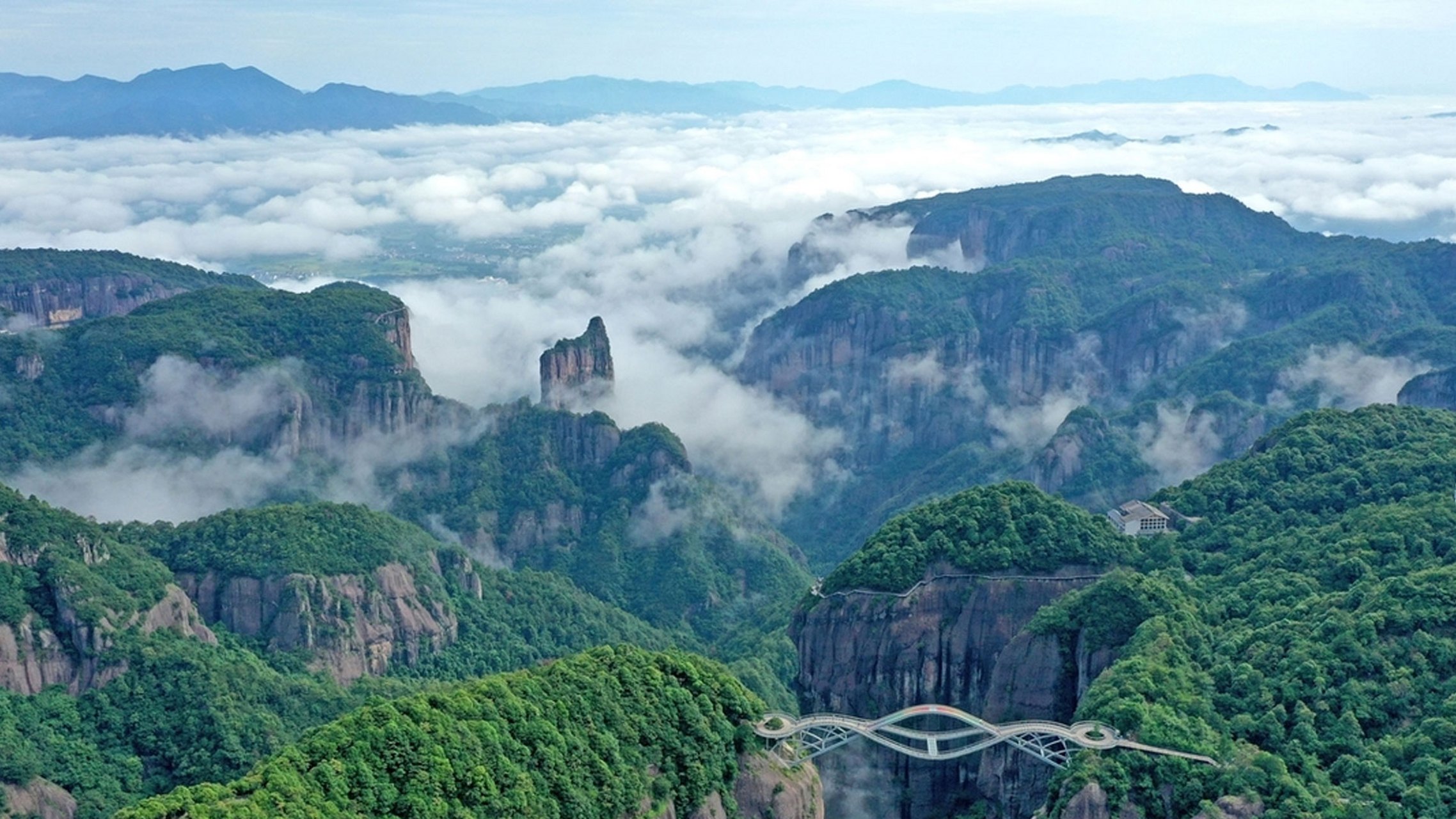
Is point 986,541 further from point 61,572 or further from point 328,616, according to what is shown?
point 61,572

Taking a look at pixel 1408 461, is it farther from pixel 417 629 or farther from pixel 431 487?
pixel 431 487

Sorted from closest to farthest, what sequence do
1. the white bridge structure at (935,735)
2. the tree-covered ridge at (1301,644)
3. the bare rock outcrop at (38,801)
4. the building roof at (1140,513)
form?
the tree-covered ridge at (1301,644) < the white bridge structure at (935,735) < the bare rock outcrop at (38,801) < the building roof at (1140,513)

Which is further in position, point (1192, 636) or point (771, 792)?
point (1192, 636)

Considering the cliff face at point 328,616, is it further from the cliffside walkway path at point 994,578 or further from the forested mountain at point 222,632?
the cliffside walkway path at point 994,578

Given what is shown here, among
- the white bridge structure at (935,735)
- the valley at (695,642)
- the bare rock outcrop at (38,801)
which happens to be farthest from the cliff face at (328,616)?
the white bridge structure at (935,735)

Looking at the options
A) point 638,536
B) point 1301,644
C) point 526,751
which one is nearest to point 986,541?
point 1301,644

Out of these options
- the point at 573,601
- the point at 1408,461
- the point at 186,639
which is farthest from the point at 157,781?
the point at 1408,461

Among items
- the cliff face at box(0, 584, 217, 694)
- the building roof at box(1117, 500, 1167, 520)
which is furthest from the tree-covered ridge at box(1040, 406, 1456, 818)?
the cliff face at box(0, 584, 217, 694)
